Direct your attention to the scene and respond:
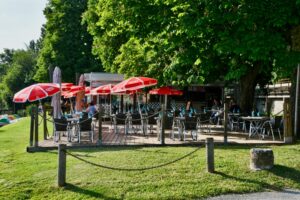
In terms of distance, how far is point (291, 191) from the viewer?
8281mm

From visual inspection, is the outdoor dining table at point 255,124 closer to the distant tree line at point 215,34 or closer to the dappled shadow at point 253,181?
the distant tree line at point 215,34

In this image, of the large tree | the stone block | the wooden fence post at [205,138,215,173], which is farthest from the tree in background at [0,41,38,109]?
the stone block

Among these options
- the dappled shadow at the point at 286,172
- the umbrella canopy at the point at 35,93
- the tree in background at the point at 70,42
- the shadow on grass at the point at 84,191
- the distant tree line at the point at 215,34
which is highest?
the tree in background at the point at 70,42

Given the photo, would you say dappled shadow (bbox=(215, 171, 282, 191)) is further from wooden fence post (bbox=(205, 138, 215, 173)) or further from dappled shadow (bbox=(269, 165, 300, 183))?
dappled shadow (bbox=(269, 165, 300, 183))

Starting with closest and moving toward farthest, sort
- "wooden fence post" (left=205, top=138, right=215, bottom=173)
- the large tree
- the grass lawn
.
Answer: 1. the grass lawn
2. "wooden fence post" (left=205, top=138, right=215, bottom=173)
3. the large tree

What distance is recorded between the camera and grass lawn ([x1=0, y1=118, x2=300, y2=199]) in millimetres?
8172

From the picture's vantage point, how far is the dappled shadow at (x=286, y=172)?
9109 mm

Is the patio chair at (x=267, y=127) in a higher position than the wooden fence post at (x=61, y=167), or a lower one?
higher

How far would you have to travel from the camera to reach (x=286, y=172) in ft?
30.9

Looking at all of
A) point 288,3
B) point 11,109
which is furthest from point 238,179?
point 11,109

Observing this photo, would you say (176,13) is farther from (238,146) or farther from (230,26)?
(238,146)

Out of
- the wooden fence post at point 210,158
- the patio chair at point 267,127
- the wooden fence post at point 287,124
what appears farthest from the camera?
the patio chair at point 267,127

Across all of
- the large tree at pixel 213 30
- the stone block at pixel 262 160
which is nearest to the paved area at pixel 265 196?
the stone block at pixel 262 160

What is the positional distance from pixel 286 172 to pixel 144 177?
3.25 meters
